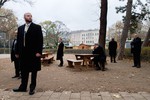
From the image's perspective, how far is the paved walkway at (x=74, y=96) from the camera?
6.95 m

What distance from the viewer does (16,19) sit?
7219cm

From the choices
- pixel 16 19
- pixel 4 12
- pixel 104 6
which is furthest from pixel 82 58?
pixel 16 19

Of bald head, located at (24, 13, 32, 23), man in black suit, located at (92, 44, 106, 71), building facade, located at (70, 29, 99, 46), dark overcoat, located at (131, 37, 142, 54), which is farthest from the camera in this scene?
building facade, located at (70, 29, 99, 46)

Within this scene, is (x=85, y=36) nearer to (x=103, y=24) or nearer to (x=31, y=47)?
(x=103, y=24)

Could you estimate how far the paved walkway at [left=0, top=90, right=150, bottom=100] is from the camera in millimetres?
6952

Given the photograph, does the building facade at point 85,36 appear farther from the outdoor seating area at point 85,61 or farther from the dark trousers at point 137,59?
the outdoor seating area at point 85,61

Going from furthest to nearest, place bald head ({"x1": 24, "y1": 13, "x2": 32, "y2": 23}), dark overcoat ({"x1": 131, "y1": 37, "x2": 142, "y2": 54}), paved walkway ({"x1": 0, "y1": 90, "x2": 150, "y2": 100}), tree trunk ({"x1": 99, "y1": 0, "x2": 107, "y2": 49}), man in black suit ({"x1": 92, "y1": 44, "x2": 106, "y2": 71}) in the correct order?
tree trunk ({"x1": 99, "y1": 0, "x2": 107, "y2": 49}) → dark overcoat ({"x1": 131, "y1": 37, "x2": 142, "y2": 54}) → man in black suit ({"x1": 92, "y1": 44, "x2": 106, "y2": 71}) → bald head ({"x1": 24, "y1": 13, "x2": 32, "y2": 23}) → paved walkway ({"x1": 0, "y1": 90, "x2": 150, "y2": 100})

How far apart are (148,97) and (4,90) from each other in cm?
389

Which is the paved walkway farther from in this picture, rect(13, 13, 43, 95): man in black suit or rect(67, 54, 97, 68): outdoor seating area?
rect(67, 54, 97, 68): outdoor seating area

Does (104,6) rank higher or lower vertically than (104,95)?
higher

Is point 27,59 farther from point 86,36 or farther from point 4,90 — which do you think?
point 86,36

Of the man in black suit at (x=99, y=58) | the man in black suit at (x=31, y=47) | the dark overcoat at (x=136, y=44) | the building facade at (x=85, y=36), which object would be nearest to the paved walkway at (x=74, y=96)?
the man in black suit at (x=31, y=47)

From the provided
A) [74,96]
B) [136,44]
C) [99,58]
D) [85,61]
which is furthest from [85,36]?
[74,96]

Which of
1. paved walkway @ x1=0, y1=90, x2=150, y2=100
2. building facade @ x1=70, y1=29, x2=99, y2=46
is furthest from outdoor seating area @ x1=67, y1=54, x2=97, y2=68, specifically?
building facade @ x1=70, y1=29, x2=99, y2=46
